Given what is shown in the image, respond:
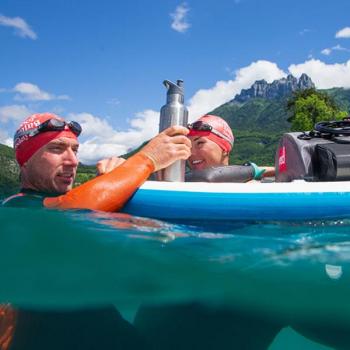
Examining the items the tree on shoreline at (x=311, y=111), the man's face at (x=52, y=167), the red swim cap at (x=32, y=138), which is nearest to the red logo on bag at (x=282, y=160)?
the man's face at (x=52, y=167)

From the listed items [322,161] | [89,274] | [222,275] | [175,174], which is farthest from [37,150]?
[322,161]

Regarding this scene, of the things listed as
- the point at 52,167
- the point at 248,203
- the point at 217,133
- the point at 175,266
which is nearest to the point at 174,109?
the point at 248,203

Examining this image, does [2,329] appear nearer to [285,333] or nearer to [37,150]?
[37,150]

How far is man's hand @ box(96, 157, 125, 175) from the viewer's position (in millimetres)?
3031

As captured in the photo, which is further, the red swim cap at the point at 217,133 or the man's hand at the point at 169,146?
the red swim cap at the point at 217,133

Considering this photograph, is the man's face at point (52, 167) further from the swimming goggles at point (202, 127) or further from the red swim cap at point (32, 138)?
the swimming goggles at point (202, 127)

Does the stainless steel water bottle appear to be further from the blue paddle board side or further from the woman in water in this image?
the woman in water

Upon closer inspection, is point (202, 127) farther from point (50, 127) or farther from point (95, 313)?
point (95, 313)

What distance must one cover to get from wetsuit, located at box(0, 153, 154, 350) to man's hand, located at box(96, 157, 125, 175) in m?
0.51

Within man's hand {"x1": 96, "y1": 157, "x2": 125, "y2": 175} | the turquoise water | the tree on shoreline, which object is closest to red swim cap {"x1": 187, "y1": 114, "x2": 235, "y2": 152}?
man's hand {"x1": 96, "y1": 157, "x2": 125, "y2": 175}

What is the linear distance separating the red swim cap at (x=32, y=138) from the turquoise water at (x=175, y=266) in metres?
1.27

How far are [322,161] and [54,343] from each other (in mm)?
2324

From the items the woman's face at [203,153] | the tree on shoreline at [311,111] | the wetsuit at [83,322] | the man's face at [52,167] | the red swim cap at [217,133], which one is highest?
the tree on shoreline at [311,111]

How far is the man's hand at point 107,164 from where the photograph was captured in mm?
3031
